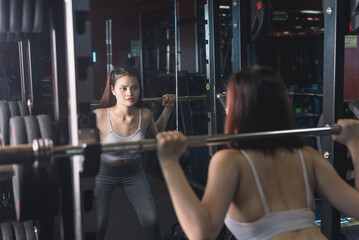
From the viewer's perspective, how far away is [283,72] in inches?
326

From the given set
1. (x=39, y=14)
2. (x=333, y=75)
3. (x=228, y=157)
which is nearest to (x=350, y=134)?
(x=333, y=75)

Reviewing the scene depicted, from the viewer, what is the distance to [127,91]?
267cm

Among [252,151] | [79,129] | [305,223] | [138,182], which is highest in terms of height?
[79,129]

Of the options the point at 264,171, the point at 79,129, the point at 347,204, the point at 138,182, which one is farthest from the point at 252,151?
the point at 138,182

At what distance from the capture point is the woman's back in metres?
1.21

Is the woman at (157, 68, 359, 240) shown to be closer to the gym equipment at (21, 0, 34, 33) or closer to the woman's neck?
the gym equipment at (21, 0, 34, 33)

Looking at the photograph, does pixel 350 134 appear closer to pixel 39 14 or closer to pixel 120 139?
pixel 39 14

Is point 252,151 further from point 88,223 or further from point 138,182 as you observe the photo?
point 138,182

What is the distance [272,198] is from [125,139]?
1.49 metres

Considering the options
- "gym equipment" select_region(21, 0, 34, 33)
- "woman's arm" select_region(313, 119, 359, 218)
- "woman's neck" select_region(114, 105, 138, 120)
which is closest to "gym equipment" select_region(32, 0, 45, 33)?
"gym equipment" select_region(21, 0, 34, 33)

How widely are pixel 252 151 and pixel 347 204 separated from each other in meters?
0.36

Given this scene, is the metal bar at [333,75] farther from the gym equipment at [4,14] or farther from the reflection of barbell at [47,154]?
the gym equipment at [4,14]

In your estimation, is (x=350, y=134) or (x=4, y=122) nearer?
(x=350, y=134)

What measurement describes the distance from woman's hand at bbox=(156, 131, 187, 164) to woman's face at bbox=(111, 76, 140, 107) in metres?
A: 1.49
